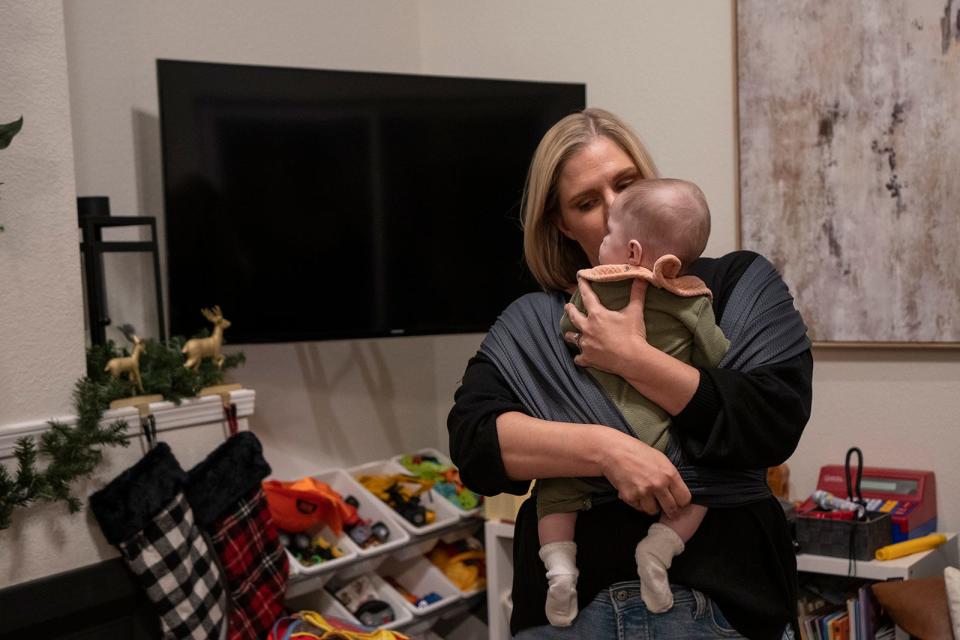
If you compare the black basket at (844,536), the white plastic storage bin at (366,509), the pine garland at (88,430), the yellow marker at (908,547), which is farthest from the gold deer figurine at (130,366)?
the yellow marker at (908,547)

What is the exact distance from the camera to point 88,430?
6.89 ft

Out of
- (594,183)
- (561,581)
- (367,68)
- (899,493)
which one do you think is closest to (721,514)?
(561,581)

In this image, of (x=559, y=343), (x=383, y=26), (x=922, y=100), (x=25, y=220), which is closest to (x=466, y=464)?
(x=559, y=343)

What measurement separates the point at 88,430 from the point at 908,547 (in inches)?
73.4

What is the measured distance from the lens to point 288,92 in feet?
8.50

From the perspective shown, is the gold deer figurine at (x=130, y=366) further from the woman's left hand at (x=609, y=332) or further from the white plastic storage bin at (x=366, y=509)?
the woman's left hand at (x=609, y=332)

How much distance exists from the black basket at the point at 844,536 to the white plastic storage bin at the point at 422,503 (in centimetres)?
104

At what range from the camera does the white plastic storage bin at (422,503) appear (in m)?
2.82

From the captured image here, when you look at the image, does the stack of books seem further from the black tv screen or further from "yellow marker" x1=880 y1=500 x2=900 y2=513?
the black tv screen

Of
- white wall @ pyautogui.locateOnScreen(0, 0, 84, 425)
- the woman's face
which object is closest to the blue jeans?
the woman's face

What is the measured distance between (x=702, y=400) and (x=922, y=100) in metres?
1.65

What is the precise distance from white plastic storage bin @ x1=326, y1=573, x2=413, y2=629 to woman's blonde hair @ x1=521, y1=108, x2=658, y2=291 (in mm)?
1498

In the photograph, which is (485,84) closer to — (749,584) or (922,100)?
(922,100)

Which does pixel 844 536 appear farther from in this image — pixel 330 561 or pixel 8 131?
pixel 8 131
